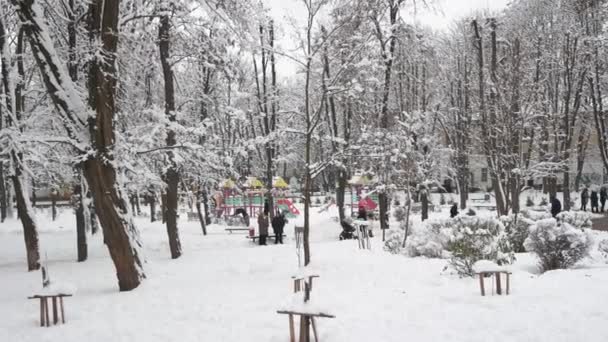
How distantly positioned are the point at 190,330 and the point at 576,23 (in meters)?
22.0

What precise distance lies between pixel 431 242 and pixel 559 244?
3493 millimetres

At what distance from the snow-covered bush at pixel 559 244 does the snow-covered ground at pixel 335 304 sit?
30 centimetres

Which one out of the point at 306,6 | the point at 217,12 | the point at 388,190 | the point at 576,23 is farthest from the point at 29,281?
the point at 576,23

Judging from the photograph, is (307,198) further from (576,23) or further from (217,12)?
(576,23)

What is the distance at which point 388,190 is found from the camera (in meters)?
16.8

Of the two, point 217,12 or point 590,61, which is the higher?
point 590,61

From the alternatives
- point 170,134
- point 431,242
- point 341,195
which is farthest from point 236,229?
point 431,242

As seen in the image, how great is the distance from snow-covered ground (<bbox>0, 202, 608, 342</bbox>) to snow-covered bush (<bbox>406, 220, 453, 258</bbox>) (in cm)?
90

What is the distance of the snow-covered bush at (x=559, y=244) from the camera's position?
9.12m

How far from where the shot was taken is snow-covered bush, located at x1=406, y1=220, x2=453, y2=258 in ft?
39.8

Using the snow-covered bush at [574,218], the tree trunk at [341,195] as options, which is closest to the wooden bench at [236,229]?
the tree trunk at [341,195]

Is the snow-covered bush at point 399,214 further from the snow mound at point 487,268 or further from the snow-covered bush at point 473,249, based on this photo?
the snow mound at point 487,268

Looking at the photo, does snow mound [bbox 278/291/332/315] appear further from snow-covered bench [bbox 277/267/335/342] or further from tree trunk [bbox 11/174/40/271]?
tree trunk [bbox 11/174/40/271]

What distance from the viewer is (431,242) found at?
1229 centimetres
